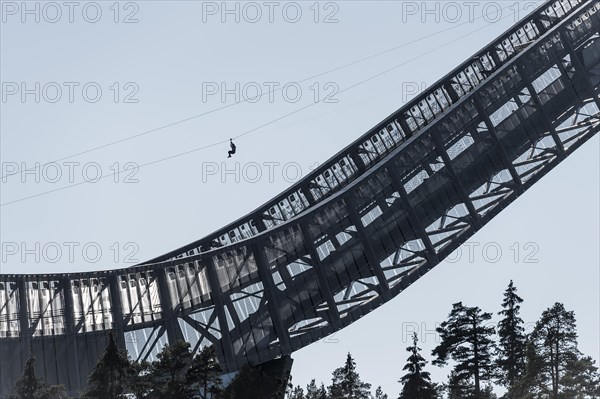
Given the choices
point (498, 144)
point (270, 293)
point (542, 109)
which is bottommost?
point (270, 293)

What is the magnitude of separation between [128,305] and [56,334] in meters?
3.87

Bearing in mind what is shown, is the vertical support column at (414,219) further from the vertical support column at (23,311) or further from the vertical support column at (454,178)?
the vertical support column at (23,311)

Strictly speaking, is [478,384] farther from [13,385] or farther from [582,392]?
[13,385]

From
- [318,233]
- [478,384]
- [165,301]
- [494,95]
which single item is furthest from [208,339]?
[494,95]

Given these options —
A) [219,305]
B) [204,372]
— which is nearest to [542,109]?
[219,305]

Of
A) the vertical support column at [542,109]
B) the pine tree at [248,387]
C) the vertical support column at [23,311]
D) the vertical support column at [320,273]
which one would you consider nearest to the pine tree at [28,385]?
the vertical support column at [23,311]

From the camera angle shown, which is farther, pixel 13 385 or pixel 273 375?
pixel 273 375

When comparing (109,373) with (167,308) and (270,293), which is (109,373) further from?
(270,293)

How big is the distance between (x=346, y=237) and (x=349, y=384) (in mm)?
17386

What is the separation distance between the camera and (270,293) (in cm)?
8150

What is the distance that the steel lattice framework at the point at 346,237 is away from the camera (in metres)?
77.9

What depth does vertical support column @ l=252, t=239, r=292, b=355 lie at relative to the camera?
81.4 metres

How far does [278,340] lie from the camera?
269 ft

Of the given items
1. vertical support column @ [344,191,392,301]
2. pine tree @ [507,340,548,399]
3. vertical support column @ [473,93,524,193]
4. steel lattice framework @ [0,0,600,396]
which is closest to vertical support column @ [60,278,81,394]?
steel lattice framework @ [0,0,600,396]
